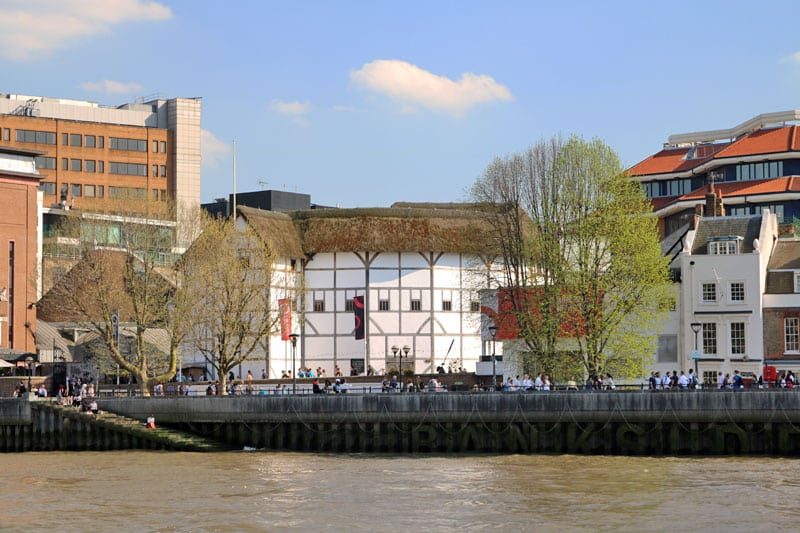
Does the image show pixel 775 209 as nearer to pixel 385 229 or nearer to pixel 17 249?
pixel 385 229

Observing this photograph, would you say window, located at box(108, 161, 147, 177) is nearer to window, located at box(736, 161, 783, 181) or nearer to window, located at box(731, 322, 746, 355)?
window, located at box(736, 161, 783, 181)

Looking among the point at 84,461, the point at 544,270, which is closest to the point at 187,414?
the point at 84,461

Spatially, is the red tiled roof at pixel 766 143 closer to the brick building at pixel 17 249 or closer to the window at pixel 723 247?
the window at pixel 723 247

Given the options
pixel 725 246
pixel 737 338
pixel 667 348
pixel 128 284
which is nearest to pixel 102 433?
pixel 128 284

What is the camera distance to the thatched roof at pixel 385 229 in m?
86.9

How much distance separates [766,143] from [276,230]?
4276 centimetres

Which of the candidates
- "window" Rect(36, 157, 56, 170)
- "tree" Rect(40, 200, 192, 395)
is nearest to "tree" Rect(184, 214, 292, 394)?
"tree" Rect(40, 200, 192, 395)

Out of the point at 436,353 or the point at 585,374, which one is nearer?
the point at 585,374

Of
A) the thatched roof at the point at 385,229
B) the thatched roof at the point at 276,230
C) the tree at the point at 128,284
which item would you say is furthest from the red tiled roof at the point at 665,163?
the tree at the point at 128,284

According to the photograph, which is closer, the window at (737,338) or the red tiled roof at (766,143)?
the window at (737,338)

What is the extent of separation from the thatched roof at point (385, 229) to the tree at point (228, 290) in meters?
9.51

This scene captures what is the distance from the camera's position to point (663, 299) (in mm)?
67812

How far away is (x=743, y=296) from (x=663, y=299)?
462cm

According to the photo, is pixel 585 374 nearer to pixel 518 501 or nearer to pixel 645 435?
pixel 645 435
